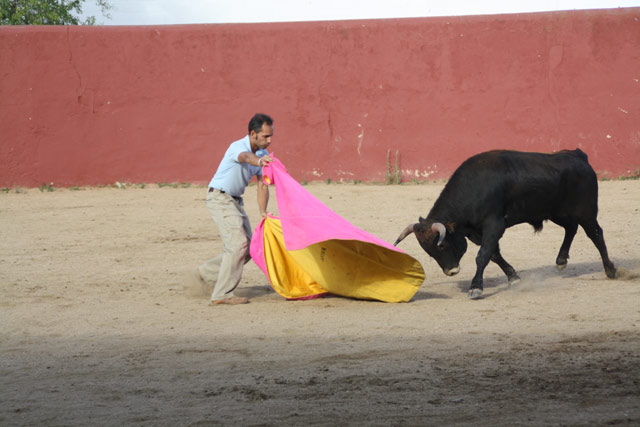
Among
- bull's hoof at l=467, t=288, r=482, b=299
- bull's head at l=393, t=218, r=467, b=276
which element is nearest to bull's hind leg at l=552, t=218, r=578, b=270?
bull's head at l=393, t=218, r=467, b=276

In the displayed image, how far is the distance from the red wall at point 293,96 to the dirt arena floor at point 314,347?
598 centimetres

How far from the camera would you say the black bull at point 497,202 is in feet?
21.3

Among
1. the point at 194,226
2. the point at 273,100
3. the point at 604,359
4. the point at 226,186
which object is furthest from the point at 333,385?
the point at 273,100

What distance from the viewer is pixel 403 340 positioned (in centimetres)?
498

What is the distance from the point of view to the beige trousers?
6332 millimetres

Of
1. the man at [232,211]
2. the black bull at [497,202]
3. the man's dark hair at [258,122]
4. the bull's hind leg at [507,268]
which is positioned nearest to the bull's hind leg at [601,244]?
the black bull at [497,202]

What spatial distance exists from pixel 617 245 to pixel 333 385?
5.34m

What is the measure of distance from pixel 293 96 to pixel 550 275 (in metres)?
8.63

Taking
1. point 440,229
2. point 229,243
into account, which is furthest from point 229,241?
point 440,229

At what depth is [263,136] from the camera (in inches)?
243

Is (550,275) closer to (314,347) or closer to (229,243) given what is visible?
(229,243)

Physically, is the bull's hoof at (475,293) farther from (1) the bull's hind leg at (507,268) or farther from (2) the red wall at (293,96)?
(2) the red wall at (293,96)

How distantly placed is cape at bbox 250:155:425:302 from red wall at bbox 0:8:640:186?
863cm

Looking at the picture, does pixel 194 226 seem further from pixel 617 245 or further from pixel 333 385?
pixel 333 385
